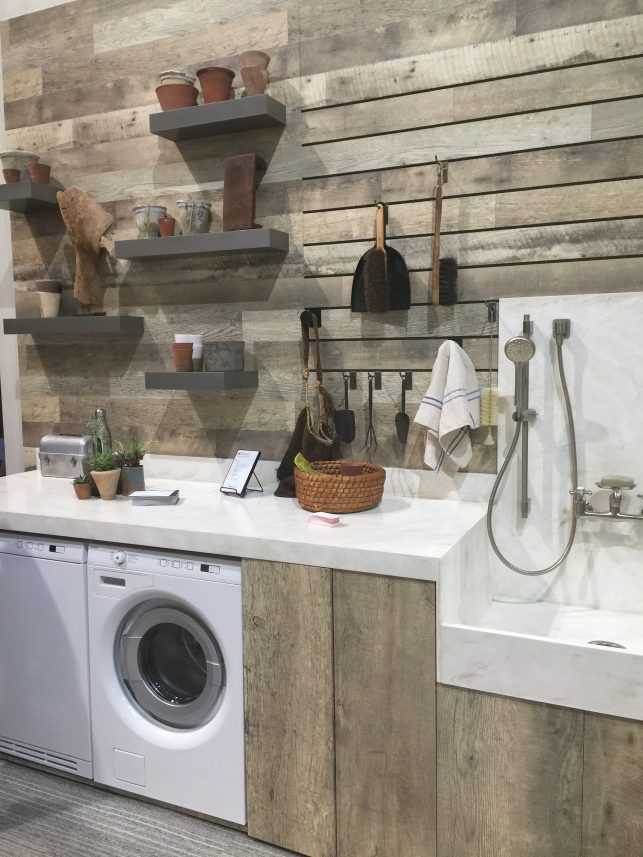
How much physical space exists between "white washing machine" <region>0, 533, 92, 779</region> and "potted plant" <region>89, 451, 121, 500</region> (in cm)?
30

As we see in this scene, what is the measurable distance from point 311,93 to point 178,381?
1187 millimetres

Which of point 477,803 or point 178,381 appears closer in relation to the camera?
point 477,803

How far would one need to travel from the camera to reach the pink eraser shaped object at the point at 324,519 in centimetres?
231

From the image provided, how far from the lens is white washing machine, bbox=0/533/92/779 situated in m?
2.52

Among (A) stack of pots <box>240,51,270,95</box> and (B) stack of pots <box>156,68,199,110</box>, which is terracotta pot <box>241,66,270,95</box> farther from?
(B) stack of pots <box>156,68,199,110</box>

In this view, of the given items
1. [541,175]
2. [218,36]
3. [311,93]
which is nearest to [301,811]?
[541,175]

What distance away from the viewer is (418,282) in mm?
2670

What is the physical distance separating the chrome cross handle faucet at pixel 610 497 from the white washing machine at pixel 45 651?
1639 millimetres

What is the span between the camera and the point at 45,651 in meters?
2.58

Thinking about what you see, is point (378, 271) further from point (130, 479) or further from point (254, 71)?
point (130, 479)

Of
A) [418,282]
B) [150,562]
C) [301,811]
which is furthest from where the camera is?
[418,282]

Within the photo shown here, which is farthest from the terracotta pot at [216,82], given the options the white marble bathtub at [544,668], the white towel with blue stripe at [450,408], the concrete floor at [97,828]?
the concrete floor at [97,828]

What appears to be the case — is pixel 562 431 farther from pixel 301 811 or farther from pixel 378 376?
pixel 301 811

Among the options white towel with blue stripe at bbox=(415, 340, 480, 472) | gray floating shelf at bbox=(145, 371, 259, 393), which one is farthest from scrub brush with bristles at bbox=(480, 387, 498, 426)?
gray floating shelf at bbox=(145, 371, 259, 393)
